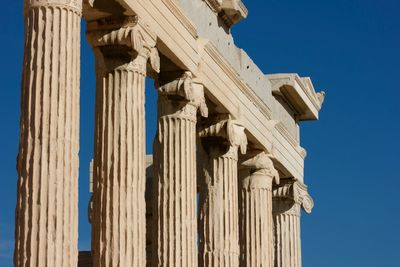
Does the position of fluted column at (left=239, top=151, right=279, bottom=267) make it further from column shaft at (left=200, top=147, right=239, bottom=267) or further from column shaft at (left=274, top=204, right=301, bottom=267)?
column shaft at (left=274, top=204, right=301, bottom=267)

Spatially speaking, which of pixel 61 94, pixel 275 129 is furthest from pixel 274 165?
pixel 61 94

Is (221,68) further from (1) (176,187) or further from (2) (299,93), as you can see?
(2) (299,93)

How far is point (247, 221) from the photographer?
48.8m

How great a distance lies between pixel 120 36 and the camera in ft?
118

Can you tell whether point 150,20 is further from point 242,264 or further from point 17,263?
point 242,264

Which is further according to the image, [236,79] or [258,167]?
[258,167]

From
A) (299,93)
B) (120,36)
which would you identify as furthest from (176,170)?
(299,93)

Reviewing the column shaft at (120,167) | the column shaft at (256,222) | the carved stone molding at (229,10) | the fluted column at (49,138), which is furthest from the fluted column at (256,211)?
the fluted column at (49,138)

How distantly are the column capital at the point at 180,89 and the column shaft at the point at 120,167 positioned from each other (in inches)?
144

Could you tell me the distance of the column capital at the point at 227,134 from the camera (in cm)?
4453

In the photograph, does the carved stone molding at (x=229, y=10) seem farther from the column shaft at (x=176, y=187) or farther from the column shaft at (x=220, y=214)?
the column shaft at (x=176, y=187)

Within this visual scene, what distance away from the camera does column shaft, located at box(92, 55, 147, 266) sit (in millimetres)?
35062

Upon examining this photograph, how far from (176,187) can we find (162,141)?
1520 mm

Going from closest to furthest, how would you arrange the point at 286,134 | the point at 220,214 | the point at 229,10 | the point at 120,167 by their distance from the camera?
the point at 120,167 → the point at 220,214 → the point at 229,10 → the point at 286,134
